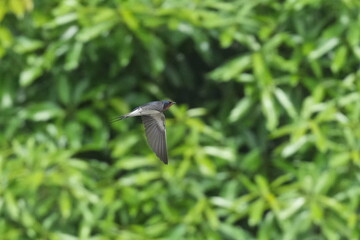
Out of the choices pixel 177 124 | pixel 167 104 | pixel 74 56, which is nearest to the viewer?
pixel 167 104

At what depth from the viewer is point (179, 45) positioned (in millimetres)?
4066

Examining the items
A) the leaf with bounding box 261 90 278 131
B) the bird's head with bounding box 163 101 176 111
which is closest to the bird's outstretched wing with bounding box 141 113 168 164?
the bird's head with bounding box 163 101 176 111

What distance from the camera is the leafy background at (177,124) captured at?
3.65 metres

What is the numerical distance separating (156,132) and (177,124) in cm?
156

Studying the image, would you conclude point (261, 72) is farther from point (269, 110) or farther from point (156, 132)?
point (156, 132)

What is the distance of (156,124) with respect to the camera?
2.29 m

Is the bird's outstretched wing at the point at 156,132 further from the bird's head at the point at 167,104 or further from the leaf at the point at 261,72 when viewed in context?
the leaf at the point at 261,72

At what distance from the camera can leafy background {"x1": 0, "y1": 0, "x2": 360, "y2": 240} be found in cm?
365

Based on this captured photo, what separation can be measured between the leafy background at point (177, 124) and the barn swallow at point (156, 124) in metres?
1.29

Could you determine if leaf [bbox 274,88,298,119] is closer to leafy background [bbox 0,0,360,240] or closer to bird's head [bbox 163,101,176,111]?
leafy background [bbox 0,0,360,240]

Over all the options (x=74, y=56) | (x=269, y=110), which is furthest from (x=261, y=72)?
(x=74, y=56)

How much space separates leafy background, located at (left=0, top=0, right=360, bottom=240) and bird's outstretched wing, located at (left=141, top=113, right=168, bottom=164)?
1269mm

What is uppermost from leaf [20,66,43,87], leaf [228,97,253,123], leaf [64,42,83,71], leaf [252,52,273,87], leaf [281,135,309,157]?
leaf [64,42,83,71]

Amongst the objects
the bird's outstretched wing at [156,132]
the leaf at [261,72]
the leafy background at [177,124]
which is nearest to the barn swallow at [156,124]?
the bird's outstretched wing at [156,132]
